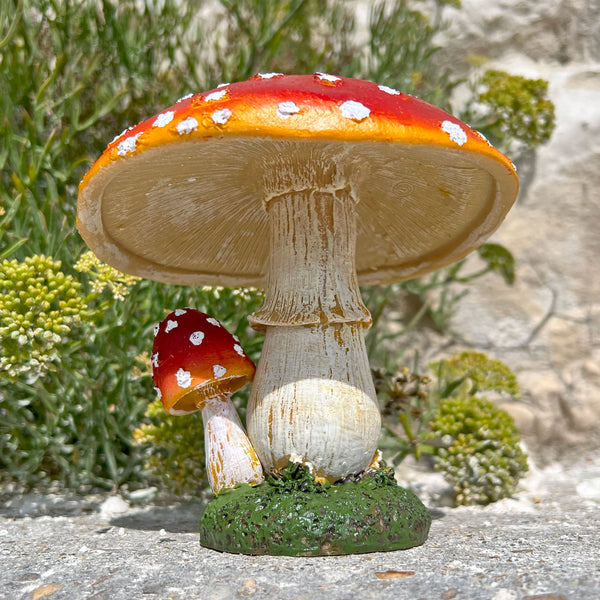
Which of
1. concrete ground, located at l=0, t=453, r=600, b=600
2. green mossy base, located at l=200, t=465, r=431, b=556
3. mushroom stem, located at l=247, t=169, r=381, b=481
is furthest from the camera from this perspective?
mushroom stem, located at l=247, t=169, r=381, b=481

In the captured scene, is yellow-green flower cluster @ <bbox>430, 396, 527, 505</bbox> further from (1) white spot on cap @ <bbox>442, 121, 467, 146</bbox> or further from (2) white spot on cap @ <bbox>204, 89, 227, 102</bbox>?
(2) white spot on cap @ <bbox>204, 89, 227, 102</bbox>

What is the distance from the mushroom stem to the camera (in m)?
1.46

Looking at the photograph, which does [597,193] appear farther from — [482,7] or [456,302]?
[482,7]

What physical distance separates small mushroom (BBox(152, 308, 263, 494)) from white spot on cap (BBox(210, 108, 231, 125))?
57 cm

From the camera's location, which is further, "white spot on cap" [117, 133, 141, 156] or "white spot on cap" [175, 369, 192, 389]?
"white spot on cap" [175, 369, 192, 389]

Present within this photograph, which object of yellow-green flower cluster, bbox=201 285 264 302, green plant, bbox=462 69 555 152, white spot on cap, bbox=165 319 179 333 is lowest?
white spot on cap, bbox=165 319 179 333

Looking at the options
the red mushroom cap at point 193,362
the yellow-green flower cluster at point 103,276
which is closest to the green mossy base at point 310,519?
the red mushroom cap at point 193,362

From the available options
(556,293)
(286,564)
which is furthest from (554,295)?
(286,564)

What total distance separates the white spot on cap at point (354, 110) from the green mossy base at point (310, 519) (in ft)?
2.59

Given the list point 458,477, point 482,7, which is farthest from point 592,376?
point 482,7

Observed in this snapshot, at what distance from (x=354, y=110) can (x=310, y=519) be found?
0.86 metres

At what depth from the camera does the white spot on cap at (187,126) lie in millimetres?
1192

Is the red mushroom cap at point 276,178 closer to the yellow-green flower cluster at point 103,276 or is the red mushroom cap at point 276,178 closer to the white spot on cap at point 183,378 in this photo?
the yellow-green flower cluster at point 103,276

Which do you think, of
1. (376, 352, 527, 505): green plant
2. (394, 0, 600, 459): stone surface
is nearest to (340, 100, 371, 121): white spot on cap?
(376, 352, 527, 505): green plant
